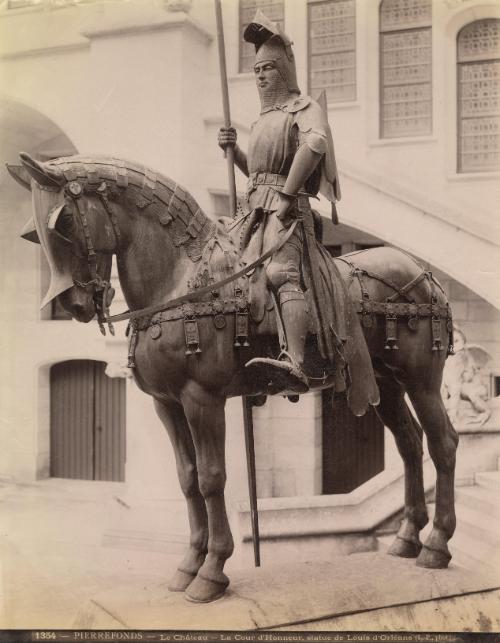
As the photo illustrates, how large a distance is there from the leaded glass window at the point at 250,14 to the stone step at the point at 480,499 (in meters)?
4.63

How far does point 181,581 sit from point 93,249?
1.89 metres

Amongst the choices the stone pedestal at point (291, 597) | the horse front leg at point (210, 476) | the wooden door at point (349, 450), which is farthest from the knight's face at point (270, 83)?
the wooden door at point (349, 450)

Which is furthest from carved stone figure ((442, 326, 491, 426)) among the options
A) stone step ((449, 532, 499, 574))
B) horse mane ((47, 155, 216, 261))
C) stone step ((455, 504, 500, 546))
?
horse mane ((47, 155, 216, 261))

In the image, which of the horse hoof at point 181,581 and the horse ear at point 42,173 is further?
the horse hoof at point 181,581

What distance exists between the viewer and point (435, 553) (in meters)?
4.91

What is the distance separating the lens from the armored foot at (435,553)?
4.91m

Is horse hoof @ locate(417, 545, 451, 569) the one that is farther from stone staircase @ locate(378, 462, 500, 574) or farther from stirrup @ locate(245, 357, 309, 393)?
stirrup @ locate(245, 357, 309, 393)

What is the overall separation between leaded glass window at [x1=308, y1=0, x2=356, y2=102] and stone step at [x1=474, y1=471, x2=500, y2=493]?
3.95 m

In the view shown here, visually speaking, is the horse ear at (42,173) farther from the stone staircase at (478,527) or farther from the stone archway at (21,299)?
the stone archway at (21,299)

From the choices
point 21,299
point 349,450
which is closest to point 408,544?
point 349,450

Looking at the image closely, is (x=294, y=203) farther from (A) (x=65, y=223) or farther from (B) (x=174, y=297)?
(A) (x=65, y=223)

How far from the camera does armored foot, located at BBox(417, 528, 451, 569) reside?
4.91 meters

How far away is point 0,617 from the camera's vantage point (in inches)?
192

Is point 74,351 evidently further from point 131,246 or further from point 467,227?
point 131,246
